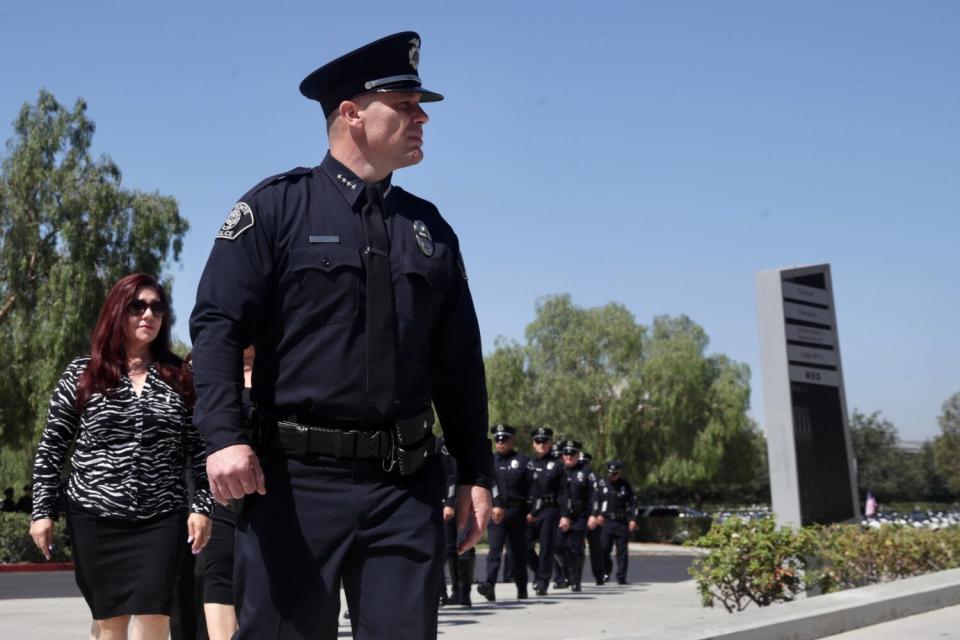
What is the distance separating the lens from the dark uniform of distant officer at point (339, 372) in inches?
124

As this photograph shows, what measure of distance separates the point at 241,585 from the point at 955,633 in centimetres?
603

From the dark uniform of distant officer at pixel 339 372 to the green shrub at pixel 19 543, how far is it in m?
20.6

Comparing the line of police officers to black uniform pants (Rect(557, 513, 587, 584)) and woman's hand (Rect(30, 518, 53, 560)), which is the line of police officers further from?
woman's hand (Rect(30, 518, 53, 560))

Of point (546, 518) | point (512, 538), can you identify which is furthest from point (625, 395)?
point (512, 538)

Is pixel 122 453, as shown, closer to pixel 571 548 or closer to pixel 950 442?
pixel 571 548

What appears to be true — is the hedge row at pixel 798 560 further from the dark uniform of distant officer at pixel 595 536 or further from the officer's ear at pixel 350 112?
the officer's ear at pixel 350 112

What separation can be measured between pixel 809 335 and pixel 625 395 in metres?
32.8

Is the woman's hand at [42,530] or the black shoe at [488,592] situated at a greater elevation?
the woman's hand at [42,530]

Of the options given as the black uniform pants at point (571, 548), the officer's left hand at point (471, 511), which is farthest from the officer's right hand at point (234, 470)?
the black uniform pants at point (571, 548)

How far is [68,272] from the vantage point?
89.7ft

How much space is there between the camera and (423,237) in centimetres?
350

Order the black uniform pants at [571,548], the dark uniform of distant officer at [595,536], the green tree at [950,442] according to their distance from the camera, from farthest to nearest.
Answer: the green tree at [950,442]
the dark uniform of distant officer at [595,536]
the black uniform pants at [571,548]

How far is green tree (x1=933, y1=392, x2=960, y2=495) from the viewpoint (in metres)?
70.6

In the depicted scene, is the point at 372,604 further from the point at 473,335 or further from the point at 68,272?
the point at 68,272
